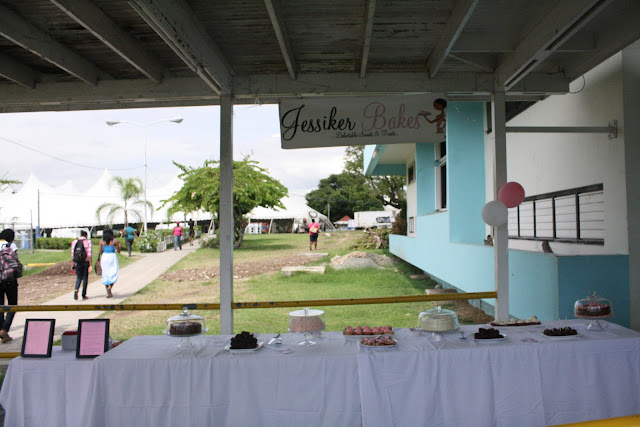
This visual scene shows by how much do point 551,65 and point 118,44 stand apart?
4.60 m

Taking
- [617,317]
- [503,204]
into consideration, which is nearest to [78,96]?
[503,204]

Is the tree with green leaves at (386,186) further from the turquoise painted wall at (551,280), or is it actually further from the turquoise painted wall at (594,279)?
the turquoise painted wall at (594,279)

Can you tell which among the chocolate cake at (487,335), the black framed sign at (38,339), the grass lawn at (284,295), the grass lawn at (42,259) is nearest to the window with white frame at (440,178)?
the grass lawn at (284,295)

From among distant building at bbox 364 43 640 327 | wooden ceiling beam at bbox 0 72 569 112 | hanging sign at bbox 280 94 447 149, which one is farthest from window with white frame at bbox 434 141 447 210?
hanging sign at bbox 280 94 447 149

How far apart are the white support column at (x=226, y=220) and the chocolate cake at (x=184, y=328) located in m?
1.57

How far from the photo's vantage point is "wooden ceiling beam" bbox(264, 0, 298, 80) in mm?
3746

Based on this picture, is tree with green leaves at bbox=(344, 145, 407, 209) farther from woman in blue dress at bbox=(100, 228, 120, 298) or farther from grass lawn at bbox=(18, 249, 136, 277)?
woman in blue dress at bbox=(100, 228, 120, 298)

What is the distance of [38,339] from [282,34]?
309 cm

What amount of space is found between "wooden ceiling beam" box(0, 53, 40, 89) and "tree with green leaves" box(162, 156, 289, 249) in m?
17.5

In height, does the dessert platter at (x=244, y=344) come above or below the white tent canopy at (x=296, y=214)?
below

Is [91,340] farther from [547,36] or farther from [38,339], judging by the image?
[547,36]

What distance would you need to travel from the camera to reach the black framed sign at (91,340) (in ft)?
11.2

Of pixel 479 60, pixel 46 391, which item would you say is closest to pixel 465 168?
pixel 479 60

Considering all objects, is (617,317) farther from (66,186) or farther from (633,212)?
(66,186)
